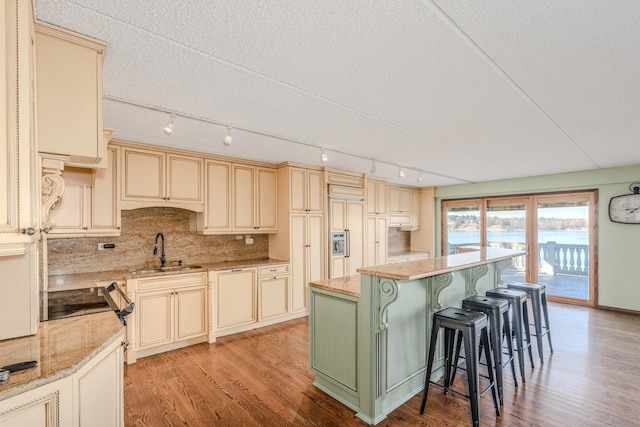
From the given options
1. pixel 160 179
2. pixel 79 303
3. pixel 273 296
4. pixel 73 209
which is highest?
pixel 160 179

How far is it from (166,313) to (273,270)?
4.84ft

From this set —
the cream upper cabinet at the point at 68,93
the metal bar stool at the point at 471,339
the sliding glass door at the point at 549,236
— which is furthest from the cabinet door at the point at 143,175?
the sliding glass door at the point at 549,236

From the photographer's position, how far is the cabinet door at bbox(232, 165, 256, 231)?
4.32m

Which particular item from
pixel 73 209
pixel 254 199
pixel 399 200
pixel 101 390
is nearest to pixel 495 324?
pixel 101 390

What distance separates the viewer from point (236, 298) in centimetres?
406

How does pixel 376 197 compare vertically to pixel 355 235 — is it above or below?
above

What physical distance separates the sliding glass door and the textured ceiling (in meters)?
2.35

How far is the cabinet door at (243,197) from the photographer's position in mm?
4324

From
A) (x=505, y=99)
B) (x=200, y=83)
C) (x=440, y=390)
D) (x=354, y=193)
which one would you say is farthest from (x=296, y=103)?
(x=354, y=193)

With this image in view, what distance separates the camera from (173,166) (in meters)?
3.77

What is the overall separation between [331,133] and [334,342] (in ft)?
6.57

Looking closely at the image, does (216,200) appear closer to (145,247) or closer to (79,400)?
(145,247)

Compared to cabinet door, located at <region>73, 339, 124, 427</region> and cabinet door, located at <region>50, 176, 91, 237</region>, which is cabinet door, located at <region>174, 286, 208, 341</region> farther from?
cabinet door, located at <region>73, 339, 124, 427</region>

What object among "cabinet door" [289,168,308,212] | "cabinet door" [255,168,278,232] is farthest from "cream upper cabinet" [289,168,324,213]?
"cabinet door" [255,168,278,232]
